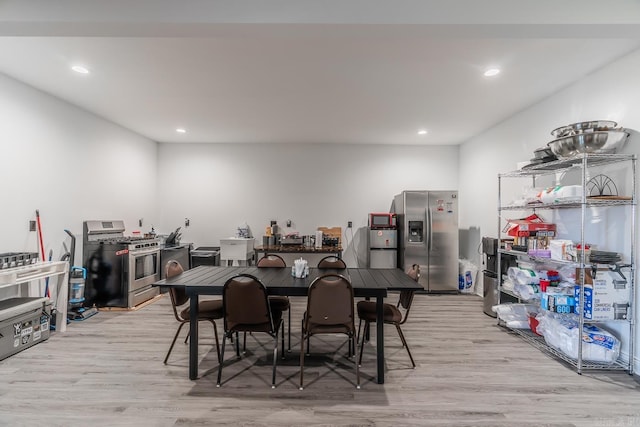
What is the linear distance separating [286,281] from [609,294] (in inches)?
111

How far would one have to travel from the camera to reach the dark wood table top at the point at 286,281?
241 centimetres

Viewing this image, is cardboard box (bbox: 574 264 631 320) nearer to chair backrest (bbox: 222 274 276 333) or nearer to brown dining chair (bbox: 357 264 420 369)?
brown dining chair (bbox: 357 264 420 369)

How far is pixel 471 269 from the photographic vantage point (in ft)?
17.2

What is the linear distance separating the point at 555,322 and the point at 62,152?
604cm

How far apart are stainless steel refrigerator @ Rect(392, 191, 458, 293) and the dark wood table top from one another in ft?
7.45

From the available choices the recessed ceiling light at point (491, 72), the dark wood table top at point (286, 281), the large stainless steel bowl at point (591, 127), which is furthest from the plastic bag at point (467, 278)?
the recessed ceiling light at point (491, 72)

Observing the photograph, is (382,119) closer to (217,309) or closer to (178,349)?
(217,309)

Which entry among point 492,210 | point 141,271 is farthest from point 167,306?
point 492,210

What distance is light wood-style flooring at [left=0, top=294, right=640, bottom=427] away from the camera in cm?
201

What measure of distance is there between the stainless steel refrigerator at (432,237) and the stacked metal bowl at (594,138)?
253cm

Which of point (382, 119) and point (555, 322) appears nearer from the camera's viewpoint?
point (555, 322)

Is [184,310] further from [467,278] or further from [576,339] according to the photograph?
[467,278]

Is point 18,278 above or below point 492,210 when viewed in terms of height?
below

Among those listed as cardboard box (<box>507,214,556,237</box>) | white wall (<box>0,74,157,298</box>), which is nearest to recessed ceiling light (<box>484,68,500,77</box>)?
cardboard box (<box>507,214,556,237</box>)
